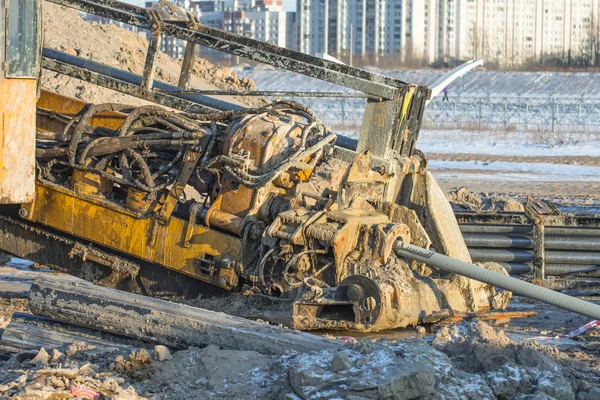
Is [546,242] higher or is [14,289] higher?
[546,242]

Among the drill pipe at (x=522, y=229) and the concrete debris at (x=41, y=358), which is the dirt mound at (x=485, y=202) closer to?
the drill pipe at (x=522, y=229)

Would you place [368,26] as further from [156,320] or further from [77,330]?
[156,320]

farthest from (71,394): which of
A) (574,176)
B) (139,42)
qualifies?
(139,42)

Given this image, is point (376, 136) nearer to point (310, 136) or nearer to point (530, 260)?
point (310, 136)

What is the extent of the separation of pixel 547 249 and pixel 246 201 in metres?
3.77

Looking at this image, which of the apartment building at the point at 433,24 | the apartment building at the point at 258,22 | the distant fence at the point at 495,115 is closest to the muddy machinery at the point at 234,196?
the distant fence at the point at 495,115

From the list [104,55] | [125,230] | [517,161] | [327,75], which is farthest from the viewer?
[517,161]

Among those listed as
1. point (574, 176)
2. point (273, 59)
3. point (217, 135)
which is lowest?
point (574, 176)

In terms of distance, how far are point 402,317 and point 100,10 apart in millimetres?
3919

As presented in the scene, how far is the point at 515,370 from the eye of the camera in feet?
20.4

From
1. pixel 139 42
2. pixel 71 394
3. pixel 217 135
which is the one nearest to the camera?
pixel 71 394

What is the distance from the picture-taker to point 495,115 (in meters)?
42.5

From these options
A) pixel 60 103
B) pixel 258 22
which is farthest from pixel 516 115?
pixel 258 22

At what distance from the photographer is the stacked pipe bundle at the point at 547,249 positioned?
11195mm
